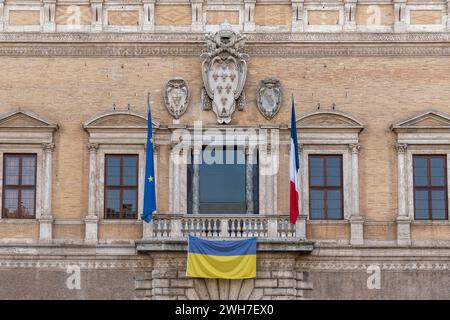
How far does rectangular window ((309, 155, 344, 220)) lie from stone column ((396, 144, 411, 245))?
151cm

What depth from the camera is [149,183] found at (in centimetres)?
3800

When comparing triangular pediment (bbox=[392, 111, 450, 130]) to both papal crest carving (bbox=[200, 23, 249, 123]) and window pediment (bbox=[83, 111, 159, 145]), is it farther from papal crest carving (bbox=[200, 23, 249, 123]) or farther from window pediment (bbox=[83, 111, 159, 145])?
window pediment (bbox=[83, 111, 159, 145])

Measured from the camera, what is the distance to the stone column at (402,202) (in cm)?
3900

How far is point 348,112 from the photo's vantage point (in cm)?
3962

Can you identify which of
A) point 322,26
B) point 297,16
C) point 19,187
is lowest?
point 19,187

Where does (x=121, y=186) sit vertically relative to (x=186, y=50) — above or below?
below

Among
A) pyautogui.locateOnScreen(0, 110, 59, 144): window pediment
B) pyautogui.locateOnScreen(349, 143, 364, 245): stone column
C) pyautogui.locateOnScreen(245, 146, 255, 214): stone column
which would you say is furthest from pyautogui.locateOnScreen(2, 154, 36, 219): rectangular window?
pyautogui.locateOnScreen(349, 143, 364, 245): stone column

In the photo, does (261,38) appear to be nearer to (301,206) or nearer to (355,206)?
(301,206)

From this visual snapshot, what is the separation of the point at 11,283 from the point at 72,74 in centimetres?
575

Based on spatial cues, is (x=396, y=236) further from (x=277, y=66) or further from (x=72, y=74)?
(x=72, y=74)

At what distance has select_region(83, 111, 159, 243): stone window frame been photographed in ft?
129

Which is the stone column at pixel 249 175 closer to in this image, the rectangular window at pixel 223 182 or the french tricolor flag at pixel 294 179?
the rectangular window at pixel 223 182

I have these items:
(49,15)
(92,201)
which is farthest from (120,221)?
(49,15)

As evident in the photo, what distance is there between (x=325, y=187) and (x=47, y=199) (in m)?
7.27
